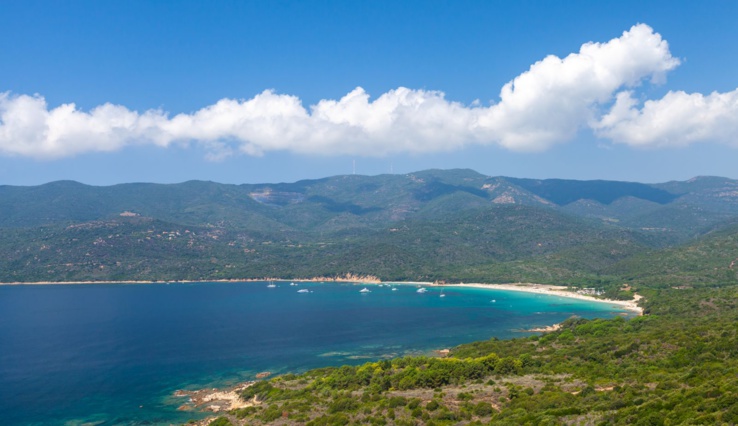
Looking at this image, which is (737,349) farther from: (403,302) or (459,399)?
(403,302)

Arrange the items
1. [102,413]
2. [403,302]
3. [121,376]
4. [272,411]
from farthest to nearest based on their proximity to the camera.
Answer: [403,302], [121,376], [102,413], [272,411]

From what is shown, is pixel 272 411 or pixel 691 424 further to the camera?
pixel 272 411

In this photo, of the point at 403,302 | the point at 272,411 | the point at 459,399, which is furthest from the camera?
the point at 403,302

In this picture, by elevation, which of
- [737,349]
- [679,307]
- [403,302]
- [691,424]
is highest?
[691,424]

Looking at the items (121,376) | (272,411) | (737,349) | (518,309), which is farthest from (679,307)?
(121,376)

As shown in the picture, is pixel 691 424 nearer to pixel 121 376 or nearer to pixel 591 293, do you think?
pixel 121 376

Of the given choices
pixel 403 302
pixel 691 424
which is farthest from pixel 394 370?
pixel 403 302

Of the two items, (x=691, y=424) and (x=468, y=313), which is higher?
(x=691, y=424)
